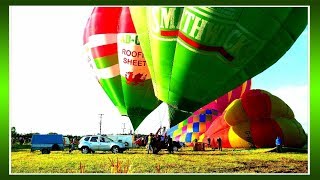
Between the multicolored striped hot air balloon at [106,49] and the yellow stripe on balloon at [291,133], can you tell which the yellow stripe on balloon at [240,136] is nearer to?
the yellow stripe on balloon at [291,133]

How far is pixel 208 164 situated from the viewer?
1258 centimetres

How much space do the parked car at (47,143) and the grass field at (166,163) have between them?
106 centimetres

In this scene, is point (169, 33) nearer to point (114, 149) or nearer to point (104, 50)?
point (104, 50)

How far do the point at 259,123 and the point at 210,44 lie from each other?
5789mm

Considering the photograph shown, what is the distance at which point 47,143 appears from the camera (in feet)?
53.1

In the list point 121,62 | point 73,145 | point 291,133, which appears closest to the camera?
point 121,62

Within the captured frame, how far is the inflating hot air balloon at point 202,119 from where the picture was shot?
1902 centimetres

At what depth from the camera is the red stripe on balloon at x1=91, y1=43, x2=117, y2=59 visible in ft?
51.9

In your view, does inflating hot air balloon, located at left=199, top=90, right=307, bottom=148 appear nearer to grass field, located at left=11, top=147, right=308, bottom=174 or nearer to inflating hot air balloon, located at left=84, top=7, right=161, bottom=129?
grass field, located at left=11, top=147, right=308, bottom=174

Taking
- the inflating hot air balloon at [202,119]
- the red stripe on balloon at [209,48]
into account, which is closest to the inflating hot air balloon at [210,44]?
the red stripe on balloon at [209,48]

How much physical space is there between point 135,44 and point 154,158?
318cm

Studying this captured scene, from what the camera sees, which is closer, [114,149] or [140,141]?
[114,149]

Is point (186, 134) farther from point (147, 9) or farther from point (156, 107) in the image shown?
point (147, 9)

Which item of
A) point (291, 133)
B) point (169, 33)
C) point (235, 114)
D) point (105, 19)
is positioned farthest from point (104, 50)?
point (291, 133)
